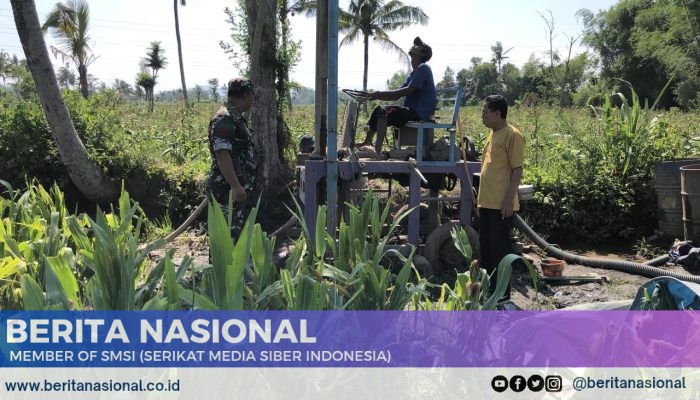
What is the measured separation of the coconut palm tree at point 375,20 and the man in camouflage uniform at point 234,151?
26883 mm

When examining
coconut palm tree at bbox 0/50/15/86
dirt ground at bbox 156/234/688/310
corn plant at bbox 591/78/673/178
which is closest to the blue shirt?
dirt ground at bbox 156/234/688/310

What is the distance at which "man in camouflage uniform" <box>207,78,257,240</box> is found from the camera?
3.97 m

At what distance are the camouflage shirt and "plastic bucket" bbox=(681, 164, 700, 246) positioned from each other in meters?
4.65

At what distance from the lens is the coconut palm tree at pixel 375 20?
3072 cm

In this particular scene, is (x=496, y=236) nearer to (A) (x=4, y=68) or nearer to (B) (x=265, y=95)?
(B) (x=265, y=95)

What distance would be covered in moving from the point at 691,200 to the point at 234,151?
4.88 metres

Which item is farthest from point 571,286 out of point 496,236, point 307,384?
point 307,384

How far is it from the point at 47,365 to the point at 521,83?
191 ft

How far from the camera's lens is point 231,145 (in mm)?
4016

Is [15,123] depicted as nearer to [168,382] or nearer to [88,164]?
[88,164]

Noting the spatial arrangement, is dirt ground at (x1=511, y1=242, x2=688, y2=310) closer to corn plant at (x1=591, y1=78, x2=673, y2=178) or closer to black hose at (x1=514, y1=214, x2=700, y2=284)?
black hose at (x1=514, y1=214, x2=700, y2=284)

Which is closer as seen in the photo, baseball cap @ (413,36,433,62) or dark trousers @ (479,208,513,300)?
dark trousers @ (479,208,513,300)

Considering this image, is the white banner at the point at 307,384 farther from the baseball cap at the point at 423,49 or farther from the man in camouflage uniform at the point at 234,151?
the baseball cap at the point at 423,49

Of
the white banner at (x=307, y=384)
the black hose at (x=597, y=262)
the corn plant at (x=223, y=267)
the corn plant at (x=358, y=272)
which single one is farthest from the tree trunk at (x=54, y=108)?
the corn plant at (x=223, y=267)
